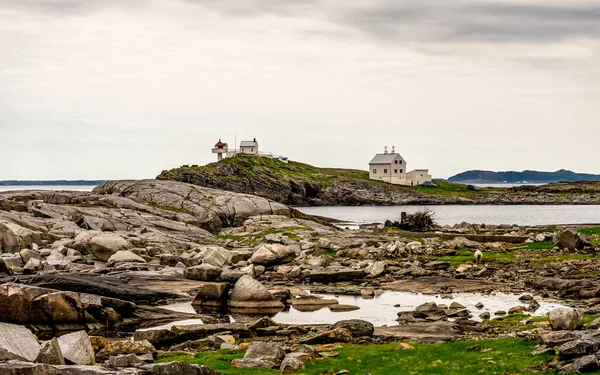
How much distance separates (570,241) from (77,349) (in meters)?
46.7

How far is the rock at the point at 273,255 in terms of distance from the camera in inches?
2418

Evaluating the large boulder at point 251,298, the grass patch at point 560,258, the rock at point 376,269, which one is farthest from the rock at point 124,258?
the grass patch at point 560,258

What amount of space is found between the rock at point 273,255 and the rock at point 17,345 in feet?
117

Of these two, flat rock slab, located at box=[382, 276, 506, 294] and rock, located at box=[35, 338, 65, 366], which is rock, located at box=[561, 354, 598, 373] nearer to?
rock, located at box=[35, 338, 65, 366]

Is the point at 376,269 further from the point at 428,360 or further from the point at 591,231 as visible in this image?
the point at 428,360

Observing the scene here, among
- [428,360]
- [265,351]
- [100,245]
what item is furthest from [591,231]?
[265,351]

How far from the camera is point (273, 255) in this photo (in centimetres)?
6188

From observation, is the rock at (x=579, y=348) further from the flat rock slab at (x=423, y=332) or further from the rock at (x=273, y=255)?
the rock at (x=273, y=255)

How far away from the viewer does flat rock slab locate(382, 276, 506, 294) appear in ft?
159

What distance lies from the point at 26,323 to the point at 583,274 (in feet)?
115

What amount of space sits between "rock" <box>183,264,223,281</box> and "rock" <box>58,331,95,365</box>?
1050 inches

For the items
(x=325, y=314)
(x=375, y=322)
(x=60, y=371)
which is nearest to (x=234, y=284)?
(x=325, y=314)

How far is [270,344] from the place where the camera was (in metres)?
26.8

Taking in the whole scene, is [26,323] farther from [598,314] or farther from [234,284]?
[598,314]
